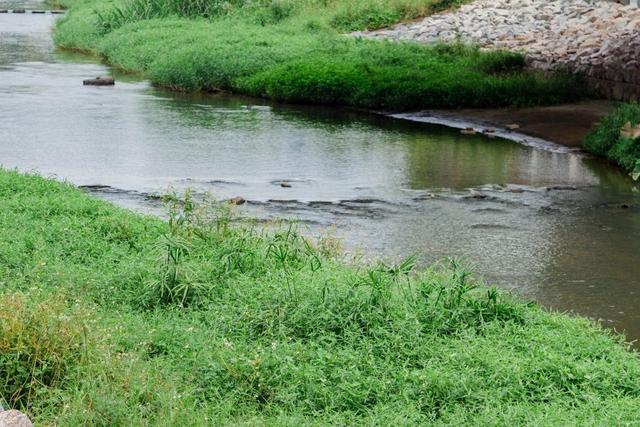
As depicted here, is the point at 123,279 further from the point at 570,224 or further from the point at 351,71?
the point at 351,71

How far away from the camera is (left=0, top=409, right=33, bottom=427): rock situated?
174 inches

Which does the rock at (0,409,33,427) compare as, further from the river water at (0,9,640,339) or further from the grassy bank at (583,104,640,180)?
the grassy bank at (583,104,640,180)

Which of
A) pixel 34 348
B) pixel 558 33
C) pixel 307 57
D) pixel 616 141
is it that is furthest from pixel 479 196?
pixel 558 33

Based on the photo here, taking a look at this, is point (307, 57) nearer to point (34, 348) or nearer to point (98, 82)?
point (98, 82)

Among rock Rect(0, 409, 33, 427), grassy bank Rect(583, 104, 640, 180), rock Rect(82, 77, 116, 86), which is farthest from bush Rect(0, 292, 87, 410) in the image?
rock Rect(82, 77, 116, 86)

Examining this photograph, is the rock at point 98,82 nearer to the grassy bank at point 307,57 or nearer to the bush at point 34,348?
the grassy bank at point 307,57

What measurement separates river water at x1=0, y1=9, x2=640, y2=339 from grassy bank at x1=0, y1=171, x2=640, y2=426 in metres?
1.55

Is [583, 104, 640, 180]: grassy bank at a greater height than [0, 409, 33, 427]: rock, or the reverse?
[583, 104, 640, 180]: grassy bank

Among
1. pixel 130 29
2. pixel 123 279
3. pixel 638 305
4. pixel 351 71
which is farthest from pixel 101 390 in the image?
pixel 130 29

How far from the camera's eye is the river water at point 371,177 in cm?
973

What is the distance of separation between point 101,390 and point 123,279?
2055 mm

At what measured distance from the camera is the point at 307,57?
21.2m

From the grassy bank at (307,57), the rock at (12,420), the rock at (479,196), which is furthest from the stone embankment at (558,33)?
the rock at (12,420)

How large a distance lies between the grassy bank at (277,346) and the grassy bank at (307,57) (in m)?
10.9
